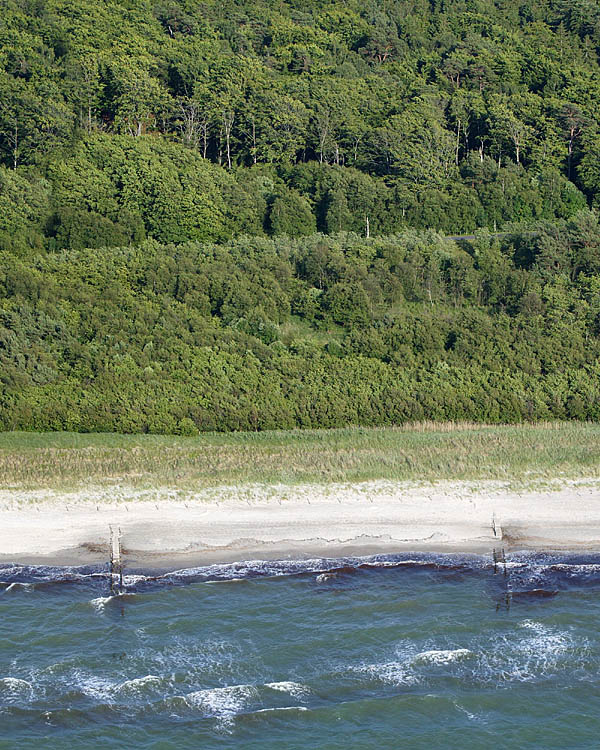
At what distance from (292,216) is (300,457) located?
30.9m

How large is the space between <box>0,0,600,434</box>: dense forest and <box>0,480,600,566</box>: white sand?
28.3ft

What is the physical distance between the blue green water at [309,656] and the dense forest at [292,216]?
12.9 m

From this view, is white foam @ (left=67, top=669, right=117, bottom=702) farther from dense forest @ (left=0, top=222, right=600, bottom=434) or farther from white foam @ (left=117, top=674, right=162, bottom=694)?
dense forest @ (left=0, top=222, right=600, bottom=434)

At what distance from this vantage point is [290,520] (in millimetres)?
25234

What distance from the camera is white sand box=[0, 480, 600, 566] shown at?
23891 millimetres

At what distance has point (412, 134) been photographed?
6688cm

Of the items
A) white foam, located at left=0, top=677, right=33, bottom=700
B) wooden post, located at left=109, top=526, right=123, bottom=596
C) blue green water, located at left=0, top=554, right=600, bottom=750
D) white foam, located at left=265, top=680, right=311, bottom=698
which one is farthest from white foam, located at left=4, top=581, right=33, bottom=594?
white foam, located at left=265, top=680, right=311, bottom=698

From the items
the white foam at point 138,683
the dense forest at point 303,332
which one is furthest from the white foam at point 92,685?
the dense forest at point 303,332

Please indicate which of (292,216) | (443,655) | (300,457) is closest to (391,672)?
(443,655)

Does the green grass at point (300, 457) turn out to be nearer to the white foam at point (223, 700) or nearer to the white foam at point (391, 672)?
the white foam at point (391, 672)

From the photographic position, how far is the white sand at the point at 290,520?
2389 cm

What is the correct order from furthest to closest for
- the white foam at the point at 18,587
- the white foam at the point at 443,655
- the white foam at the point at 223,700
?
the white foam at the point at 18,587
the white foam at the point at 443,655
the white foam at the point at 223,700

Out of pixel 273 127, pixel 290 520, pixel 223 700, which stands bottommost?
pixel 223 700

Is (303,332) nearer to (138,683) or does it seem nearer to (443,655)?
(443,655)
